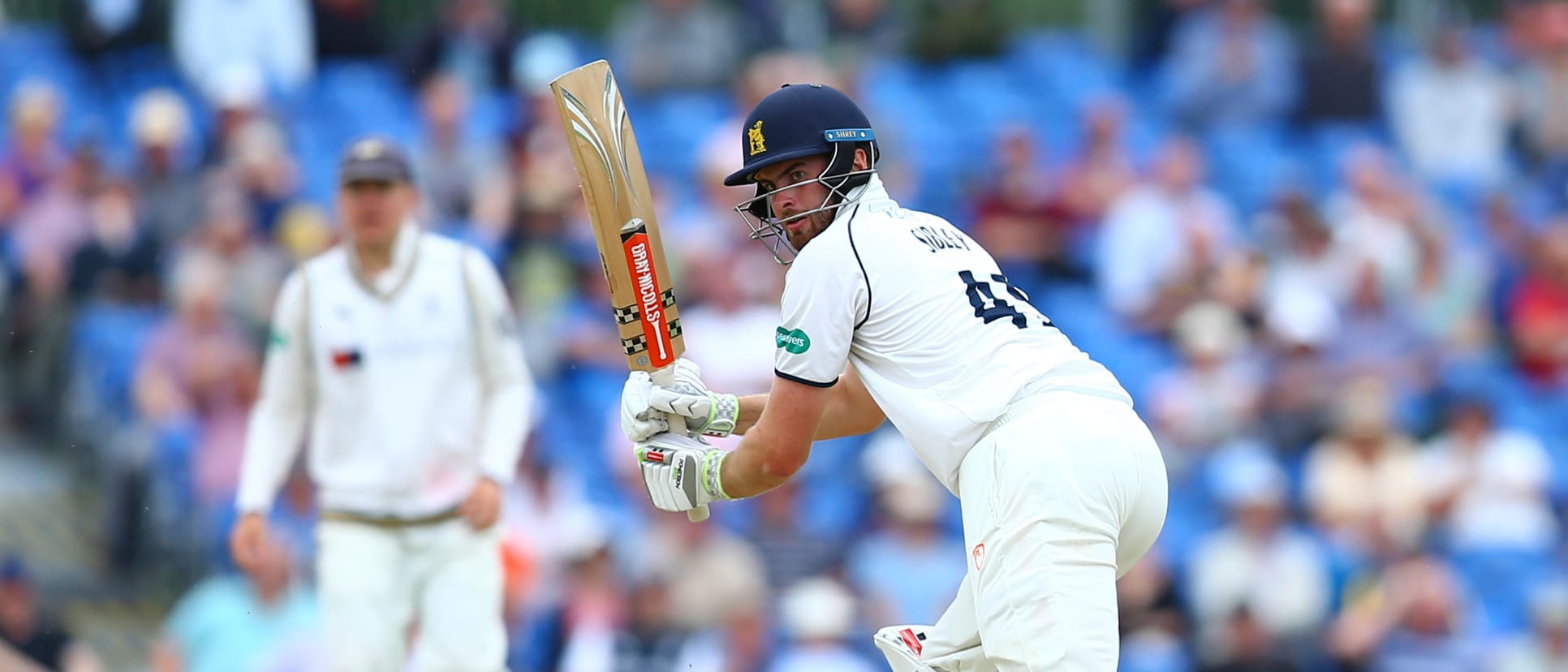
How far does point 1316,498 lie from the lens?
39.5 feet

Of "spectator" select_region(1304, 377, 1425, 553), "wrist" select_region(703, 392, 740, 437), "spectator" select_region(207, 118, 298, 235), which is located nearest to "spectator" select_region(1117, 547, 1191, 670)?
"spectator" select_region(1304, 377, 1425, 553)

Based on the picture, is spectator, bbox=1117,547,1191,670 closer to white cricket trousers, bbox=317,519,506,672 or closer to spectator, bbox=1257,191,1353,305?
spectator, bbox=1257,191,1353,305

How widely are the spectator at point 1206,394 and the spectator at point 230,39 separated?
6.87 meters

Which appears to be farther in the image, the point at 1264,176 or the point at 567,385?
the point at 1264,176

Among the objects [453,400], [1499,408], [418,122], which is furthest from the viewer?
[418,122]

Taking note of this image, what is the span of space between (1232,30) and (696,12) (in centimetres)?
415

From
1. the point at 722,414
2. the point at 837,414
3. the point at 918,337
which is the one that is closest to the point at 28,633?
the point at 722,414

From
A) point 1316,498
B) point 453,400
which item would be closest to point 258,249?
point 453,400

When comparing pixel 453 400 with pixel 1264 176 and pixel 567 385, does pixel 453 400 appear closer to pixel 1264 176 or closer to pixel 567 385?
pixel 567 385

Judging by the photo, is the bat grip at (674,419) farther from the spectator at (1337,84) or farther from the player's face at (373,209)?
the spectator at (1337,84)

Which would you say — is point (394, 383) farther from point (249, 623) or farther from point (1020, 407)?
point (1020, 407)

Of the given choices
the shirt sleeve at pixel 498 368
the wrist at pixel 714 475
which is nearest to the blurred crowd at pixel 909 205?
the shirt sleeve at pixel 498 368

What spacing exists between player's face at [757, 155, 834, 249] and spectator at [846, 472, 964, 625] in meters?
5.15

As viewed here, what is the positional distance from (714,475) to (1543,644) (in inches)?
277
